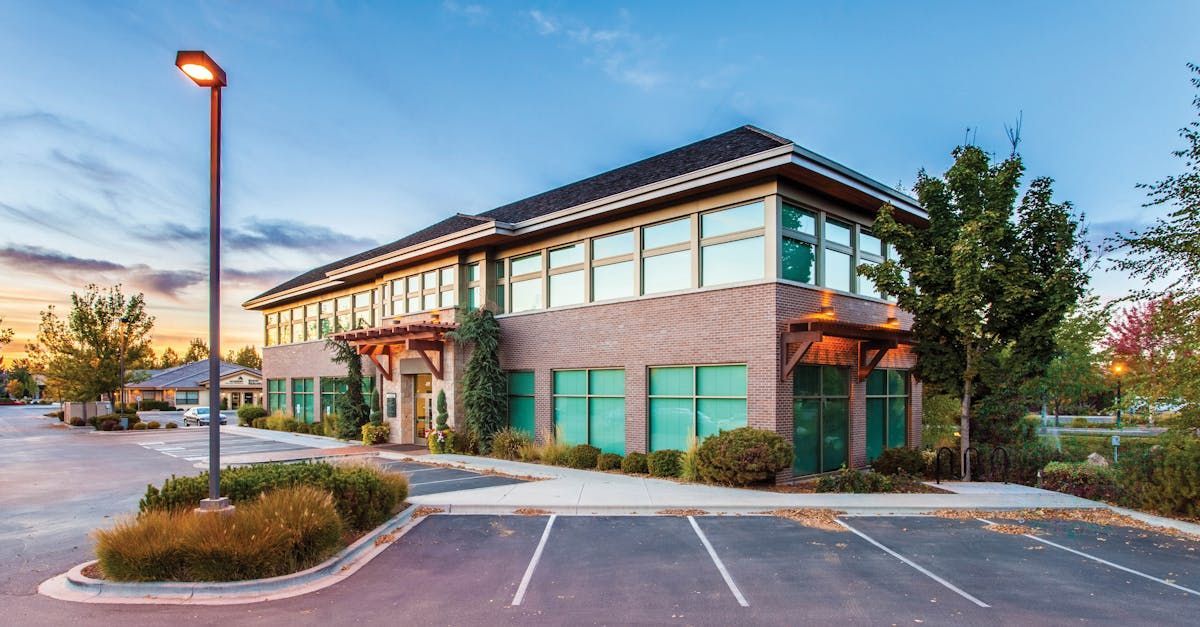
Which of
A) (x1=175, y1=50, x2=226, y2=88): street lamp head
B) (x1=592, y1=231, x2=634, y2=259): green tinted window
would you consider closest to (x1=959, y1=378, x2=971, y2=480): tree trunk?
(x1=592, y1=231, x2=634, y2=259): green tinted window

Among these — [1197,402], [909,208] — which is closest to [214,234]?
[909,208]

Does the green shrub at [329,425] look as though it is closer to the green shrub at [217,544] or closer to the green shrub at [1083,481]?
the green shrub at [217,544]

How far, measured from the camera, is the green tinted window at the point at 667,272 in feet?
54.8

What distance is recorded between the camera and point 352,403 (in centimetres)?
2750

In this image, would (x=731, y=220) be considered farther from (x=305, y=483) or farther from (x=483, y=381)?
Result: (x=305, y=483)

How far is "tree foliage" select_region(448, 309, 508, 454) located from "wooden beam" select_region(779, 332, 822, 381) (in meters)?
9.85

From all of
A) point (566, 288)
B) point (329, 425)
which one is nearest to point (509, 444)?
point (566, 288)

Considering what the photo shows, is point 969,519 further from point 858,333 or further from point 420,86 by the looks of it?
point 420,86

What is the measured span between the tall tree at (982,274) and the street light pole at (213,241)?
538 inches

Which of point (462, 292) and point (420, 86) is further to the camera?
point (462, 292)

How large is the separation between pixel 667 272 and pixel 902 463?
7820 millimetres

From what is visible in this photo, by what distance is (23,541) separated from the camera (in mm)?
9906

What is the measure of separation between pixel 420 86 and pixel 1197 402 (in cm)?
2107

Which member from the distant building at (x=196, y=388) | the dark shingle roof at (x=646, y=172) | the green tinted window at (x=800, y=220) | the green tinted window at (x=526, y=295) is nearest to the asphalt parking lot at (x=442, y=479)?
the green tinted window at (x=526, y=295)
